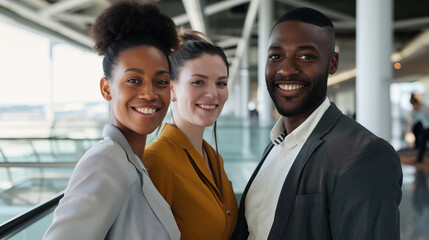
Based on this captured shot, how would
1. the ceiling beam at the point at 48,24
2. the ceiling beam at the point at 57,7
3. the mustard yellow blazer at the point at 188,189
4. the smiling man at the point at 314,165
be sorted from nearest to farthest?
the smiling man at the point at 314,165, the mustard yellow blazer at the point at 188,189, the ceiling beam at the point at 48,24, the ceiling beam at the point at 57,7

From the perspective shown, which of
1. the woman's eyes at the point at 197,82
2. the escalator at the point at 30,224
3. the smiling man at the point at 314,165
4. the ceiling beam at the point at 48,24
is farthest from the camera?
the ceiling beam at the point at 48,24

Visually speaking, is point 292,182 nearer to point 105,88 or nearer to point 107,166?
point 107,166

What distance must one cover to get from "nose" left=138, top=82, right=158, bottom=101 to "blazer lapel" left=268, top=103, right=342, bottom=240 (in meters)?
→ 0.68

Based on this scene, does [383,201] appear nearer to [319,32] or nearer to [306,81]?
[306,81]

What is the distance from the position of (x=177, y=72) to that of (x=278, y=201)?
108 cm

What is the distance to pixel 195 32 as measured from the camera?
8.25 ft

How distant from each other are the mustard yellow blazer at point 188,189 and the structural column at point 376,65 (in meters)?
5.30

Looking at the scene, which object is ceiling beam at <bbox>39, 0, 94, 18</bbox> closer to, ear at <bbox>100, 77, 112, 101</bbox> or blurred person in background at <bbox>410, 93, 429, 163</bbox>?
blurred person in background at <bbox>410, 93, 429, 163</bbox>

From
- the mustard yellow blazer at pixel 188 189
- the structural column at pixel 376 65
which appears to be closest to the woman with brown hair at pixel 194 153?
the mustard yellow blazer at pixel 188 189

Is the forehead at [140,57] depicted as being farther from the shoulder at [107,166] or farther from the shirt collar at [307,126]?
the shirt collar at [307,126]

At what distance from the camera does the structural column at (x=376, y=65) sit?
22.1ft

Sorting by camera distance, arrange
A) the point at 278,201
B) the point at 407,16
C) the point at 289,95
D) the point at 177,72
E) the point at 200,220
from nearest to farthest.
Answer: the point at 278,201 < the point at 289,95 < the point at 200,220 < the point at 177,72 < the point at 407,16

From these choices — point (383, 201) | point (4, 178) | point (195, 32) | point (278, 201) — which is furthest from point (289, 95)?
point (4, 178)

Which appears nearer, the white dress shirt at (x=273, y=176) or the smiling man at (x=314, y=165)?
the smiling man at (x=314, y=165)
